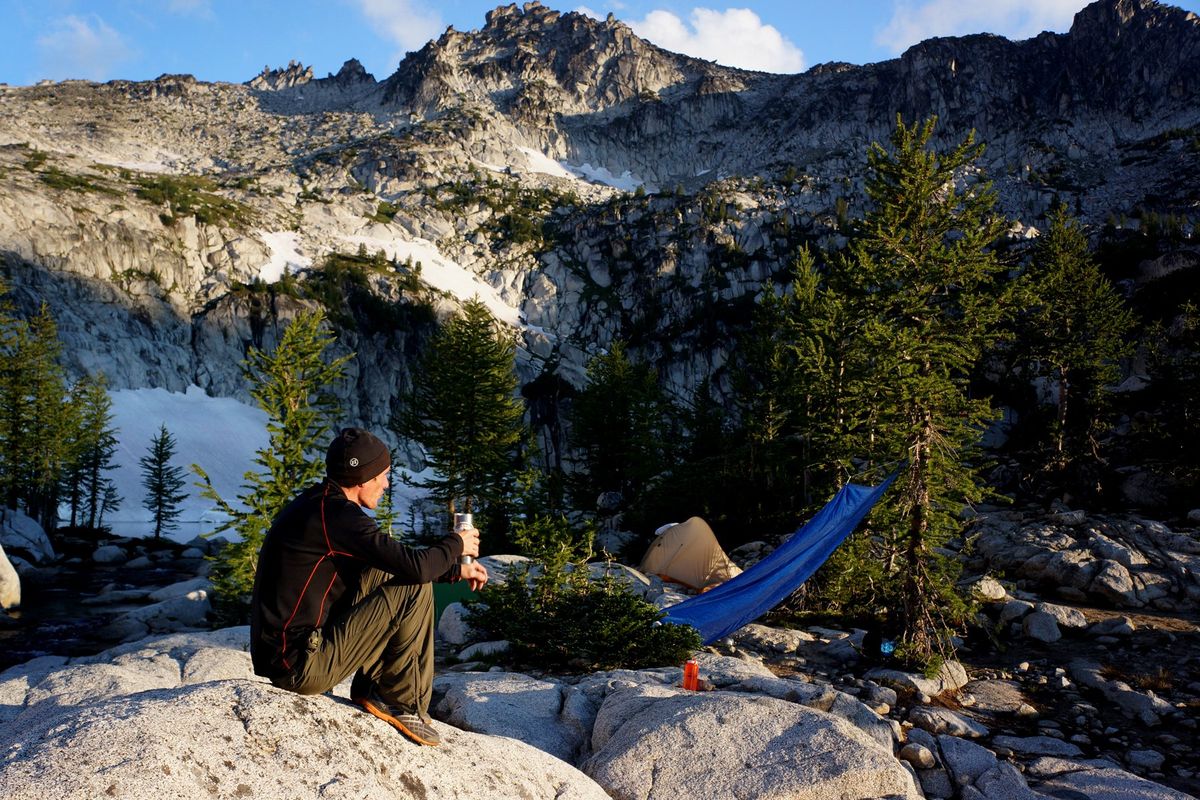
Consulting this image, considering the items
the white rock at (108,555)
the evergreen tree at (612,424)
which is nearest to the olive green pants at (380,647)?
the evergreen tree at (612,424)

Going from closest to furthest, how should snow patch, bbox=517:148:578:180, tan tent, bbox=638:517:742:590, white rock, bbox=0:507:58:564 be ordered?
tan tent, bbox=638:517:742:590
white rock, bbox=0:507:58:564
snow patch, bbox=517:148:578:180

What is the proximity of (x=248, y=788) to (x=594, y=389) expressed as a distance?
109 ft

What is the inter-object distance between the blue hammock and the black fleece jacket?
7952 mm

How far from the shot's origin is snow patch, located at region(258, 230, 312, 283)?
87188 millimetres

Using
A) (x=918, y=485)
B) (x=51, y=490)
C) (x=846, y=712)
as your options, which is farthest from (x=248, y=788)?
(x=51, y=490)

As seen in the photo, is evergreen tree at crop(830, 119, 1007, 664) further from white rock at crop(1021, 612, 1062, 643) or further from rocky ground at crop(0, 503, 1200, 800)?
white rock at crop(1021, 612, 1062, 643)

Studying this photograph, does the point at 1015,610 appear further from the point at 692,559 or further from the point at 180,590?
the point at 180,590

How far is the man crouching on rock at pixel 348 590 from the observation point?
4043 millimetres

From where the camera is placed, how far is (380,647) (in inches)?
177

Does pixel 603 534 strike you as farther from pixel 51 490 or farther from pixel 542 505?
pixel 51 490

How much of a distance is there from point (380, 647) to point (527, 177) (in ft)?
482

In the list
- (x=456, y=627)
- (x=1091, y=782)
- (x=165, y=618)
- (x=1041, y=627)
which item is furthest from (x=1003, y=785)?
(x=165, y=618)

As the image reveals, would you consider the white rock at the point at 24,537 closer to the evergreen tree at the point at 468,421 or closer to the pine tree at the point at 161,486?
the pine tree at the point at 161,486

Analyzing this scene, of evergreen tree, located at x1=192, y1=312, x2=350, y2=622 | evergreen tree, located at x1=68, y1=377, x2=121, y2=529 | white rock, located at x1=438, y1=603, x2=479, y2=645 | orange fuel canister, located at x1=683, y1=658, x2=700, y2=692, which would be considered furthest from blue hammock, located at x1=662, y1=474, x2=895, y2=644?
evergreen tree, located at x1=68, y1=377, x2=121, y2=529
